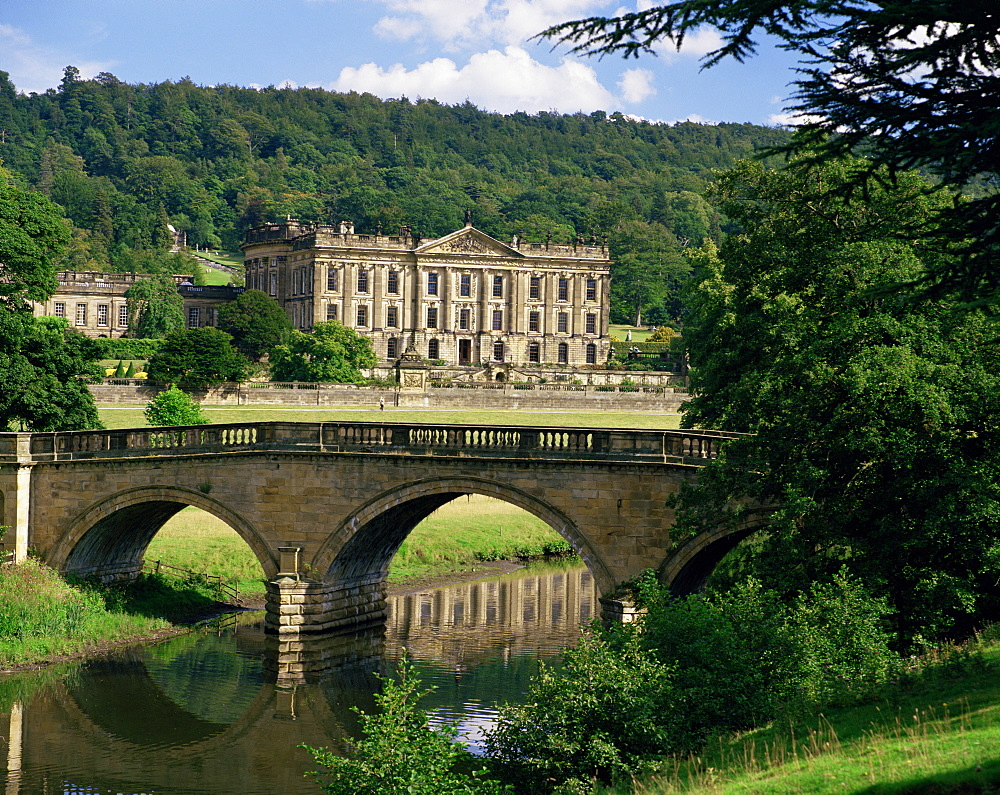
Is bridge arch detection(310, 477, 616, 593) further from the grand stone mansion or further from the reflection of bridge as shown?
the grand stone mansion

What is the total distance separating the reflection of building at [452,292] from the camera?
411 feet

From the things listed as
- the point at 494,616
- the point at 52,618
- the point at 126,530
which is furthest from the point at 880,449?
the point at 126,530

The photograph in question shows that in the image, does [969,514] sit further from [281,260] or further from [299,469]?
[281,260]

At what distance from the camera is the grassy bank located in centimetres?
4462

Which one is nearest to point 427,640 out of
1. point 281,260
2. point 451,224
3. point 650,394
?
point 650,394

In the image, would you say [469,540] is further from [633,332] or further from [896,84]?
[633,332]

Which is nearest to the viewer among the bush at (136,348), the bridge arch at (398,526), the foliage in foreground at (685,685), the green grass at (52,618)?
the foliage in foreground at (685,685)

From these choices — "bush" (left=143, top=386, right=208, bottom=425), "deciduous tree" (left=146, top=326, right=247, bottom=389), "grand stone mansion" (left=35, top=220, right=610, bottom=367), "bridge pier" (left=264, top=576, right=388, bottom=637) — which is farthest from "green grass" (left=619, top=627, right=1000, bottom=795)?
"grand stone mansion" (left=35, top=220, right=610, bottom=367)

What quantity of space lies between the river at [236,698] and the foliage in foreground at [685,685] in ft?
23.3

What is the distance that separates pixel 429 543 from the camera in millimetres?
A: 50406

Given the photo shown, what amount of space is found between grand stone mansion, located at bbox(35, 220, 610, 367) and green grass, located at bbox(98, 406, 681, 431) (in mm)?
Answer: 43602

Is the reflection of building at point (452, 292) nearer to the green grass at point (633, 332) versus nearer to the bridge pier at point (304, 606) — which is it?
the green grass at point (633, 332)

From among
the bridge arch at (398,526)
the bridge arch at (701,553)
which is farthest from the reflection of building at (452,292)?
the bridge arch at (701,553)

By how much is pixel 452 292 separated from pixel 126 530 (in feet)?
287
